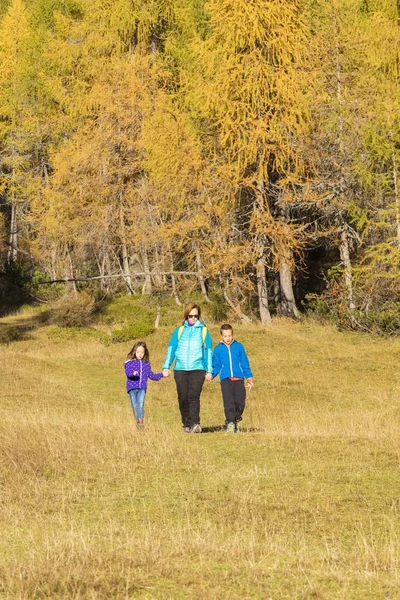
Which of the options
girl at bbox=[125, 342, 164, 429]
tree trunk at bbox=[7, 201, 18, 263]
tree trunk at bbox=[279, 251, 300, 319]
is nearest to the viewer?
girl at bbox=[125, 342, 164, 429]

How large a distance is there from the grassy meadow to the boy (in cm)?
36

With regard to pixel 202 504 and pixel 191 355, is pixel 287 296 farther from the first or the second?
pixel 202 504

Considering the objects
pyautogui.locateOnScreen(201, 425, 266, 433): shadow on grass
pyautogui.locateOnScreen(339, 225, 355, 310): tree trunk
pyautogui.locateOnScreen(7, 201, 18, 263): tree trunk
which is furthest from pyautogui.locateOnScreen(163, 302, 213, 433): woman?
pyautogui.locateOnScreen(7, 201, 18, 263): tree trunk

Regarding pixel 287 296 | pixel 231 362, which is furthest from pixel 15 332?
pixel 231 362

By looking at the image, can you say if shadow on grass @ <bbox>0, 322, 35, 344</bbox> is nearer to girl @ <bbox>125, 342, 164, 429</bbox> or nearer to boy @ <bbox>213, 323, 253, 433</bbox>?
girl @ <bbox>125, 342, 164, 429</bbox>

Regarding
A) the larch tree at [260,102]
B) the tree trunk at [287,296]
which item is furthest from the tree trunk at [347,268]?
the tree trunk at [287,296]

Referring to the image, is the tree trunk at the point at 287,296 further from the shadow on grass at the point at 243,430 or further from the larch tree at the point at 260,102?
the shadow on grass at the point at 243,430

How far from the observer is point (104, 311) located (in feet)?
120

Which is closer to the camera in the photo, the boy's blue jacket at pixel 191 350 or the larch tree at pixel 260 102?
the boy's blue jacket at pixel 191 350

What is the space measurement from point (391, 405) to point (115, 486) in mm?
9255

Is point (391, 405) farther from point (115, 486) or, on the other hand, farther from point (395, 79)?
point (395, 79)

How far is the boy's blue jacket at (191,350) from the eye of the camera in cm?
1194

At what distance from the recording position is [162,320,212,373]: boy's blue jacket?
470 inches

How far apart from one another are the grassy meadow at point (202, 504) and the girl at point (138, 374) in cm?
29
